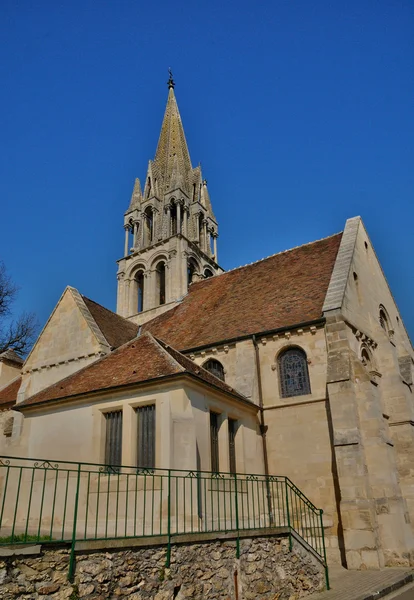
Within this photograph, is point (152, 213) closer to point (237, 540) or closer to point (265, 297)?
point (265, 297)

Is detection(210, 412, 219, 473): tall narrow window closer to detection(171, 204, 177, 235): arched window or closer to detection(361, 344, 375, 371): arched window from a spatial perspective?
detection(361, 344, 375, 371): arched window

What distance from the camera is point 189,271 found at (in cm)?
3588

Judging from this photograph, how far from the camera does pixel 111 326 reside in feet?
74.3

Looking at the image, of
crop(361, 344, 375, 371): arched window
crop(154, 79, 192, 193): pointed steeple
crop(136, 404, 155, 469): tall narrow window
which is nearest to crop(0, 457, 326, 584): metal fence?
crop(136, 404, 155, 469): tall narrow window

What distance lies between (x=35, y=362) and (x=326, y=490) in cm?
1335

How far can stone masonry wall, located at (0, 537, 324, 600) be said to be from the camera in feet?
19.8

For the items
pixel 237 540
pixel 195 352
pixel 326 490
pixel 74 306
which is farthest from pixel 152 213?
pixel 237 540

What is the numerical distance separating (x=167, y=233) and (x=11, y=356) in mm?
14920

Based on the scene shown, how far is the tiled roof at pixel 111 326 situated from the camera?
21062mm

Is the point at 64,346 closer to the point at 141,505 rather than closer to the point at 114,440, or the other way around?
the point at 114,440

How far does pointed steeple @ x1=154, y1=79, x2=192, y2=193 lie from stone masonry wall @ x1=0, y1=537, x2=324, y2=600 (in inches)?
1339

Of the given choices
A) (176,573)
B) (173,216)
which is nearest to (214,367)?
(176,573)

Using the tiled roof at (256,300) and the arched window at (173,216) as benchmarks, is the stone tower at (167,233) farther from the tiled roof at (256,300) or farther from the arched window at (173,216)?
the tiled roof at (256,300)

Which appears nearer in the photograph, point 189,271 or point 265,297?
point 265,297
